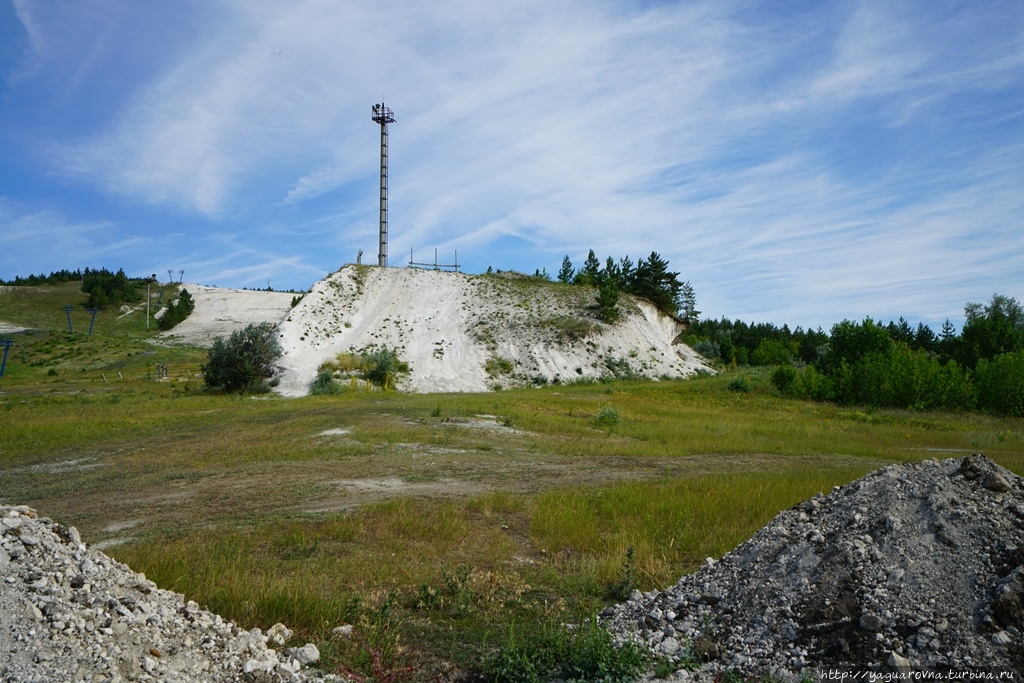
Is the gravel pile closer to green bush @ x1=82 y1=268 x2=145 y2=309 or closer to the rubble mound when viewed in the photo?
the rubble mound

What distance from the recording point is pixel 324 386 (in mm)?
35688

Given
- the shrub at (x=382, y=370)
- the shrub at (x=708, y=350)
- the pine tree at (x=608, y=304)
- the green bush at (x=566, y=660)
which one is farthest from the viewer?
the shrub at (x=708, y=350)

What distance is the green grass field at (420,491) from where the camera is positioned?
6.95 m

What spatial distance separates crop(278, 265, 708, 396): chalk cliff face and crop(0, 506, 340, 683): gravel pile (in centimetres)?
3312

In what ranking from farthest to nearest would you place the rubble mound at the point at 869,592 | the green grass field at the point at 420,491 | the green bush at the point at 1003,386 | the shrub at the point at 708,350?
the shrub at the point at 708,350
the green bush at the point at 1003,386
the green grass field at the point at 420,491
the rubble mound at the point at 869,592

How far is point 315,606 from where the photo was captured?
6.47 meters

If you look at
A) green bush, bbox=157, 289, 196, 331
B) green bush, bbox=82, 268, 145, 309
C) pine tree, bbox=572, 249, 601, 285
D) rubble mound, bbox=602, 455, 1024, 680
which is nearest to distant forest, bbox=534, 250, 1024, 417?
pine tree, bbox=572, 249, 601, 285

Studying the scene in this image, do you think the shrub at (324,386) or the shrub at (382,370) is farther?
the shrub at (382,370)

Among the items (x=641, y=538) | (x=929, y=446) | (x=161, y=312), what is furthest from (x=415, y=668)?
(x=161, y=312)

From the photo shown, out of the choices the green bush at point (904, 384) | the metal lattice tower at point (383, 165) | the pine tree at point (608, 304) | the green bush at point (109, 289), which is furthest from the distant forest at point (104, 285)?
the green bush at point (904, 384)

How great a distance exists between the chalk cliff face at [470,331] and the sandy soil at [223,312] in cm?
2939

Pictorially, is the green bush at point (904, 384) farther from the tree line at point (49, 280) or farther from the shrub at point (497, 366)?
the tree line at point (49, 280)

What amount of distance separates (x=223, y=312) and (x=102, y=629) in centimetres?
8862

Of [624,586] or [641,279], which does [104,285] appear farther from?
[624,586]
